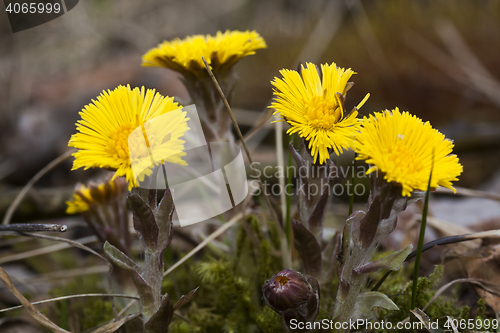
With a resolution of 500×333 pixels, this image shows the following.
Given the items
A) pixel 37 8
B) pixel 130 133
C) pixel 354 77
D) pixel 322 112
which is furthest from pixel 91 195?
pixel 354 77

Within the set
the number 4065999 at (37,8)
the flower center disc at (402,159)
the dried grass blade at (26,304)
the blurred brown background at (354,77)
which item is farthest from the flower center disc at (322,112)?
the blurred brown background at (354,77)

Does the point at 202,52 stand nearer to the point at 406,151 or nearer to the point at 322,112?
the point at 322,112

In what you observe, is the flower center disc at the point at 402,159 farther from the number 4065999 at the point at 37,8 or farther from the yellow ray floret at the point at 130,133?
the number 4065999 at the point at 37,8

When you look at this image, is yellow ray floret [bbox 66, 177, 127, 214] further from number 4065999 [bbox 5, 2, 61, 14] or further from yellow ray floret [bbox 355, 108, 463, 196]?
number 4065999 [bbox 5, 2, 61, 14]

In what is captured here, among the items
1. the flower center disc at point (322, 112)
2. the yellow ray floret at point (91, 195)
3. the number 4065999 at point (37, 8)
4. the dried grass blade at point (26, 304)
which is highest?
the number 4065999 at point (37, 8)

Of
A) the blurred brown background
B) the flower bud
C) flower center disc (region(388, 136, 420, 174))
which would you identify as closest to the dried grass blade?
the flower bud

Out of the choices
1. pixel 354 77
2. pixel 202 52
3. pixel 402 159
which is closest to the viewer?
pixel 402 159
